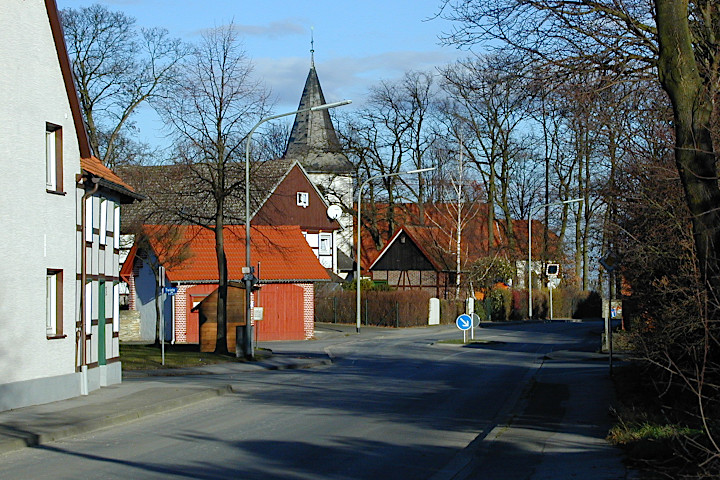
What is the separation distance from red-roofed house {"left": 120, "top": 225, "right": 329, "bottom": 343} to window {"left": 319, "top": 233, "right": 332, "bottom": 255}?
13.8m

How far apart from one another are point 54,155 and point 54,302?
9.63ft

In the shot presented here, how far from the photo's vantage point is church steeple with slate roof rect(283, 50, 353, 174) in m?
69.3

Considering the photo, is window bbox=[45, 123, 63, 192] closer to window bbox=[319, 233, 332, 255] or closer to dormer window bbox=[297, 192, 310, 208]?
dormer window bbox=[297, 192, 310, 208]

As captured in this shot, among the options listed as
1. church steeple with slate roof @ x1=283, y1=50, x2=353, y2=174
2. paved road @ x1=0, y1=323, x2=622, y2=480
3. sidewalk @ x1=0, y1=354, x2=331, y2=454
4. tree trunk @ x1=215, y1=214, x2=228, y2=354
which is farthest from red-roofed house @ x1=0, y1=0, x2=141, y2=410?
church steeple with slate roof @ x1=283, y1=50, x2=353, y2=174

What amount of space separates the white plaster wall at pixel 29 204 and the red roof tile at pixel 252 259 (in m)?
21.8

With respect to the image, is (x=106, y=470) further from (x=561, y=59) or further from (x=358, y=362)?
(x=358, y=362)

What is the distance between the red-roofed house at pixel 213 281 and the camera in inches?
1614

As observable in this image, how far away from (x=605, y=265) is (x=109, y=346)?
11462mm

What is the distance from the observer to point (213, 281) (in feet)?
135

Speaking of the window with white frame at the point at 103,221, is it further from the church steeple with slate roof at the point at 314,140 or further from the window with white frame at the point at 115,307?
the church steeple with slate roof at the point at 314,140

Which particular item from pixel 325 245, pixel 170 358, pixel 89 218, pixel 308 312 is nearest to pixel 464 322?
pixel 308 312

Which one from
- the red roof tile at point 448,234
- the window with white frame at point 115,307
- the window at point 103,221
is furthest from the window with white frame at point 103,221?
the red roof tile at point 448,234

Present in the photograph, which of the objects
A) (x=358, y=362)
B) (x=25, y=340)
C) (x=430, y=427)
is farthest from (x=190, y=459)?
(x=358, y=362)

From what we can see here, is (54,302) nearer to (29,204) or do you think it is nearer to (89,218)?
(29,204)
